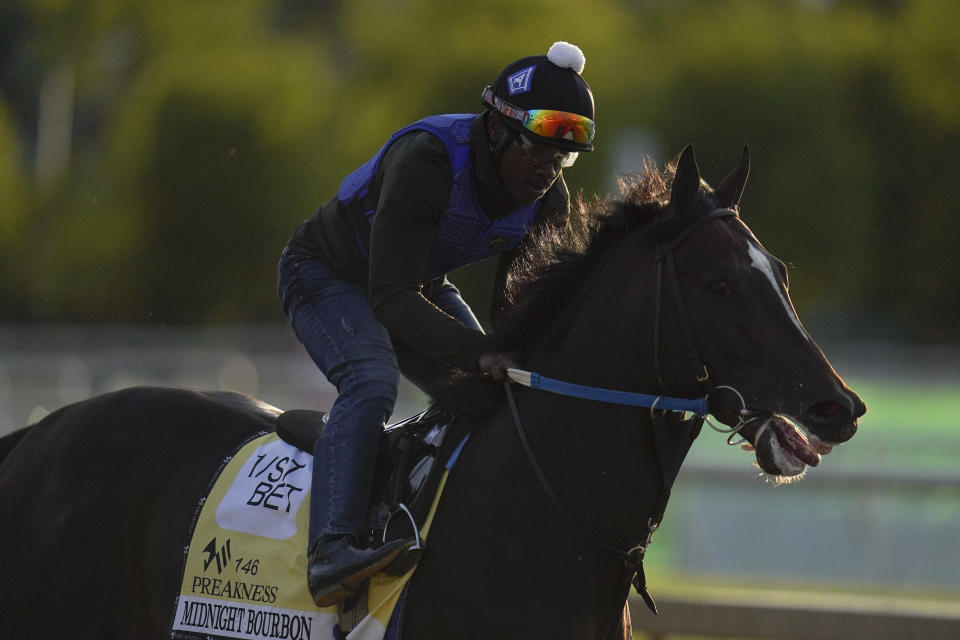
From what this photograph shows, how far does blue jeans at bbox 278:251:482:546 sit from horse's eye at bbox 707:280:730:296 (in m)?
1.08

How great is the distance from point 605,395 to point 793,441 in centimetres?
60

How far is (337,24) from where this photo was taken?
51.6 m

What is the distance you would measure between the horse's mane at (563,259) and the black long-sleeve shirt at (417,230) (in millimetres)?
129

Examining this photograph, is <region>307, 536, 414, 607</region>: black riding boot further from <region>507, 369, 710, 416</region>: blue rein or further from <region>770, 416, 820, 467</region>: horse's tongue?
<region>770, 416, 820, 467</region>: horse's tongue

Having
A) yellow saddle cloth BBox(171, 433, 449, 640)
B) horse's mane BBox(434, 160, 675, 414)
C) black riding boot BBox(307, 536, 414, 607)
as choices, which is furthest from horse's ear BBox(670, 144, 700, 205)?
yellow saddle cloth BBox(171, 433, 449, 640)

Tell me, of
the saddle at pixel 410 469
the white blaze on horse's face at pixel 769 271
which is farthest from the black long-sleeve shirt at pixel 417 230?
the white blaze on horse's face at pixel 769 271

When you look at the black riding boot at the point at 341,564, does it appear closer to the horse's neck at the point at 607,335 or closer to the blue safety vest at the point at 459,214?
the horse's neck at the point at 607,335

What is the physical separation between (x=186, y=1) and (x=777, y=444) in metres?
41.7

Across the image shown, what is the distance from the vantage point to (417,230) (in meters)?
4.26

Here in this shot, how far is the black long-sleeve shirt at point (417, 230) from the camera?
13.7 feet

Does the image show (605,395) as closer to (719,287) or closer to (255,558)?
(719,287)

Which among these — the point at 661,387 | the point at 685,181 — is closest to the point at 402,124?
the point at 685,181

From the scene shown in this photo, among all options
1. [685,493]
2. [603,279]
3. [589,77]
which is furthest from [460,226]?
[589,77]

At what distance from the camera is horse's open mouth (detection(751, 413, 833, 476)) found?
12.0 ft
